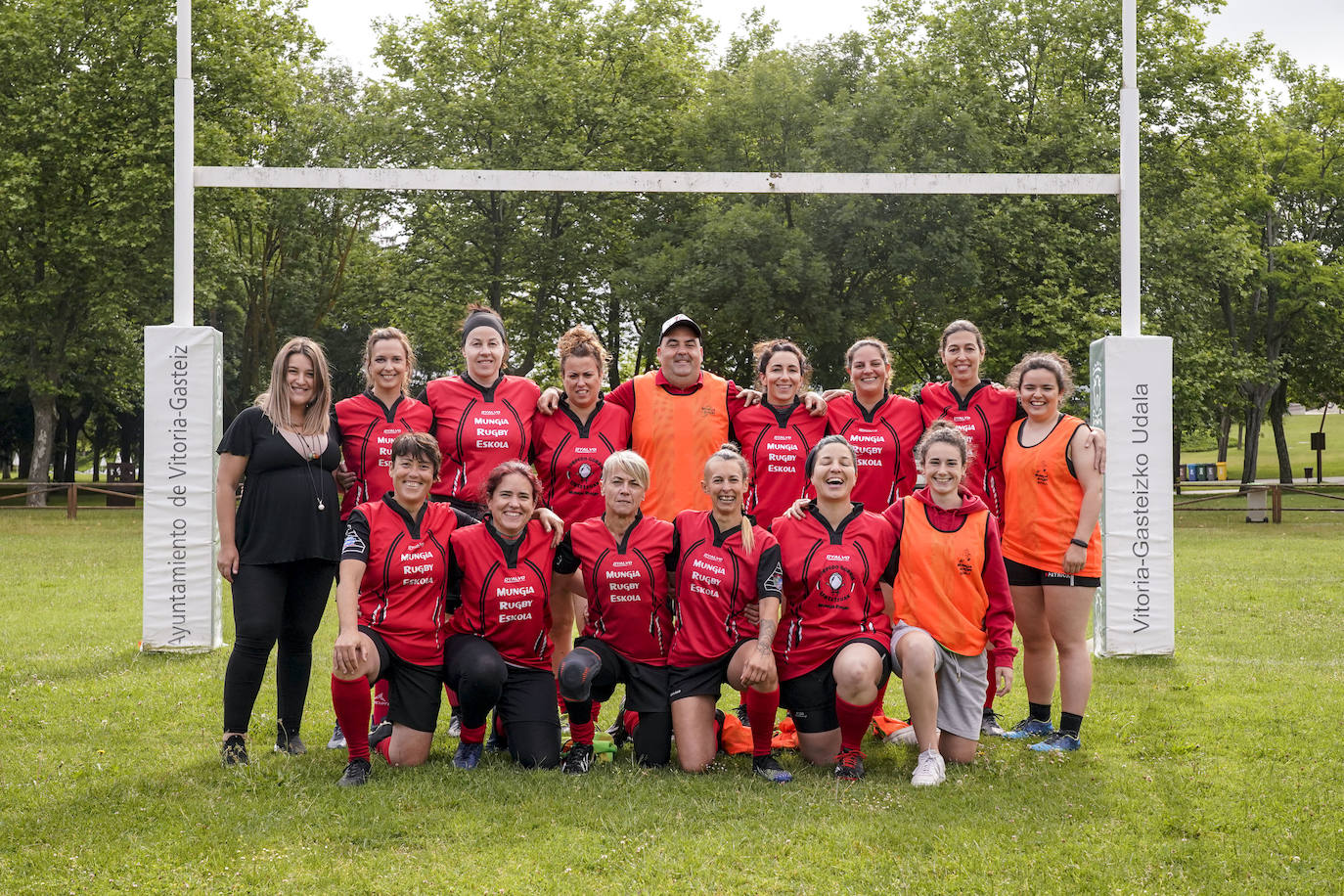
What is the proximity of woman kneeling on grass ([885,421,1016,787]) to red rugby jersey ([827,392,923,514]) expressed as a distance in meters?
0.60

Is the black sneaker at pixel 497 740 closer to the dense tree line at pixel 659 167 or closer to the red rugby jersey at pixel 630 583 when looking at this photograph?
the red rugby jersey at pixel 630 583

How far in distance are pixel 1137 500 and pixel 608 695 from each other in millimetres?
4586

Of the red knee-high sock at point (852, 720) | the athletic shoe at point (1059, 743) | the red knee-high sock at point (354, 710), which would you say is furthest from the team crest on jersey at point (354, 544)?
the athletic shoe at point (1059, 743)

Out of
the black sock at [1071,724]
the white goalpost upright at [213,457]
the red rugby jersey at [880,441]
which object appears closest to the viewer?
the black sock at [1071,724]

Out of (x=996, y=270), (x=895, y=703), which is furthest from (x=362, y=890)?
(x=996, y=270)

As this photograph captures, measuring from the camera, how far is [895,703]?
20.1ft

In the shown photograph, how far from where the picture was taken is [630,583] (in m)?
4.75

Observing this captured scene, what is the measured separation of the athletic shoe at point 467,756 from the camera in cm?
470

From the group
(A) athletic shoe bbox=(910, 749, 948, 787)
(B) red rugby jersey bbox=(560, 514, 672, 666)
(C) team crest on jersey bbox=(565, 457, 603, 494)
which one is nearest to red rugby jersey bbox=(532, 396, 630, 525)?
(C) team crest on jersey bbox=(565, 457, 603, 494)

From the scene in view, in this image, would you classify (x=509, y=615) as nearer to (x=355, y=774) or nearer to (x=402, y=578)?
(x=402, y=578)

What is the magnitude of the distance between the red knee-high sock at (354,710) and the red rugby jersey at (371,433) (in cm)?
99

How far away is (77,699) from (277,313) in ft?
79.1

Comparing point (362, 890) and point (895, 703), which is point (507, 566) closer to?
point (362, 890)

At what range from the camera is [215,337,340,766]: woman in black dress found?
467cm
